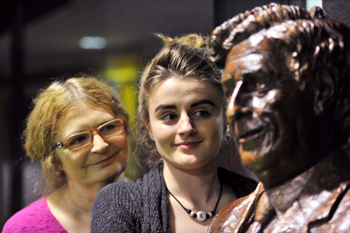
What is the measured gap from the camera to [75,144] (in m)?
1.74

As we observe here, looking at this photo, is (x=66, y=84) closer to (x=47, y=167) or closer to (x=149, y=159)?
(x=47, y=167)

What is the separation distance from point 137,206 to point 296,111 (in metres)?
0.78

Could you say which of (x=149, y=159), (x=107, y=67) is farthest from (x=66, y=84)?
(x=107, y=67)

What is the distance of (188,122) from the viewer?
4.30 feet

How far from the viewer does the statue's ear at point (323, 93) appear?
2.72 feet

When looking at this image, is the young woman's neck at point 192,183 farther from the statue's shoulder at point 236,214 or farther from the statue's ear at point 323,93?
the statue's ear at point 323,93

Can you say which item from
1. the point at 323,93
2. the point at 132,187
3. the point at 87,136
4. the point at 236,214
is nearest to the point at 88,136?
the point at 87,136

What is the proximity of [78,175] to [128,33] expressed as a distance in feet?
3.54

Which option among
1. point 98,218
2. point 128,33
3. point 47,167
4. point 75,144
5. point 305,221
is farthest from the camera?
point 128,33

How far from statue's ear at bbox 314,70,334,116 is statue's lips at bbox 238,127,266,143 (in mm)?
117

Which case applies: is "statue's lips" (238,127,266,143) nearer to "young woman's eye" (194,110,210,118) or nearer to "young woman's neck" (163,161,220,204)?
"young woman's eye" (194,110,210,118)

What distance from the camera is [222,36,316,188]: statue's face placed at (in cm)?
83

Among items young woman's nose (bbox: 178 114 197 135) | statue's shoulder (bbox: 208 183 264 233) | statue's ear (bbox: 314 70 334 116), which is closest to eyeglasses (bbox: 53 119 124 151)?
young woman's nose (bbox: 178 114 197 135)

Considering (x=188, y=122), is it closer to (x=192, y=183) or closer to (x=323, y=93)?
(x=192, y=183)
